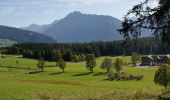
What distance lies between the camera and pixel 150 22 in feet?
47.6

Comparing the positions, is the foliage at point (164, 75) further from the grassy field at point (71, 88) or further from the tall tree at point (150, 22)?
the tall tree at point (150, 22)

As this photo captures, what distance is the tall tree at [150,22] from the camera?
14.2 meters

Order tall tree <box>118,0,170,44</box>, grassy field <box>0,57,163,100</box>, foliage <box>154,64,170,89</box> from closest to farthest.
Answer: tall tree <box>118,0,170,44</box> < grassy field <box>0,57,163,100</box> < foliage <box>154,64,170,89</box>

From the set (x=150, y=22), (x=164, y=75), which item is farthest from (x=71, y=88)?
(x=150, y=22)

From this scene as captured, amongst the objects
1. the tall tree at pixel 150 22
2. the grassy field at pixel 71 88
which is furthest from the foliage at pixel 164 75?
the tall tree at pixel 150 22

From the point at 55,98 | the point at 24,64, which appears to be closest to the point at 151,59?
the point at 24,64

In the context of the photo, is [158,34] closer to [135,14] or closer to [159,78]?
[135,14]

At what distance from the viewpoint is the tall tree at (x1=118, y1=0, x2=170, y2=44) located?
46.4ft

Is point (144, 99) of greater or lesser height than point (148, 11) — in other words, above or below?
below

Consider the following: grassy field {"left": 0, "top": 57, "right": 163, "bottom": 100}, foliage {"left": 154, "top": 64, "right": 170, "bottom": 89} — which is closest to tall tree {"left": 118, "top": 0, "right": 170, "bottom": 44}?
grassy field {"left": 0, "top": 57, "right": 163, "bottom": 100}

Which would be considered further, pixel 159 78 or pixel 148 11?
pixel 159 78

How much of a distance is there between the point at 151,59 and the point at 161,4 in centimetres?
18492

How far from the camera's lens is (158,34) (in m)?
14.9

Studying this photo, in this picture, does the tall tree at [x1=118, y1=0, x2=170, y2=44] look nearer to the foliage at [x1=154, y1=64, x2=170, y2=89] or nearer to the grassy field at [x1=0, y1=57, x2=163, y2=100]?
the grassy field at [x1=0, y1=57, x2=163, y2=100]
